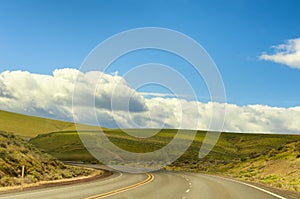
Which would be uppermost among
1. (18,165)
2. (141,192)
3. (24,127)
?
(24,127)

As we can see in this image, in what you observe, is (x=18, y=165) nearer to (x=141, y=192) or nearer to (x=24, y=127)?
(x=141, y=192)

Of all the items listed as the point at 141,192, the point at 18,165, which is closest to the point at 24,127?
the point at 18,165

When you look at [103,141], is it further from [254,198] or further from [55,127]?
[254,198]

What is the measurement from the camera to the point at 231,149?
141 m

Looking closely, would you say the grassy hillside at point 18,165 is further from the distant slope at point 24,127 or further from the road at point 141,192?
the distant slope at point 24,127

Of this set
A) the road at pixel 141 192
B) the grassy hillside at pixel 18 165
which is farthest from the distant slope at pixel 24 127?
the road at pixel 141 192

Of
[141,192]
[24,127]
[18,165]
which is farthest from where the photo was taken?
[24,127]

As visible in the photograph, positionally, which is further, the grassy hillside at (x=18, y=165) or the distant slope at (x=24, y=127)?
the distant slope at (x=24, y=127)

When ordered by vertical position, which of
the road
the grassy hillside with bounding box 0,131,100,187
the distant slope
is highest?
the distant slope

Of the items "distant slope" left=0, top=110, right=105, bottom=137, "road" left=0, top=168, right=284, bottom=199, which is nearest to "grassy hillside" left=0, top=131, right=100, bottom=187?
"road" left=0, top=168, right=284, bottom=199

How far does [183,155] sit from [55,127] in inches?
3844

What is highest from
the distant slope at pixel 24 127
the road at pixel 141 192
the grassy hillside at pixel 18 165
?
the distant slope at pixel 24 127

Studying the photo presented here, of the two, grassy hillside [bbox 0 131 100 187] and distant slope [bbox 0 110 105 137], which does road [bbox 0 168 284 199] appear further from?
distant slope [bbox 0 110 105 137]

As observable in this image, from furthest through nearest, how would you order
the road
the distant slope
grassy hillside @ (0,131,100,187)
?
the distant slope → grassy hillside @ (0,131,100,187) → the road
